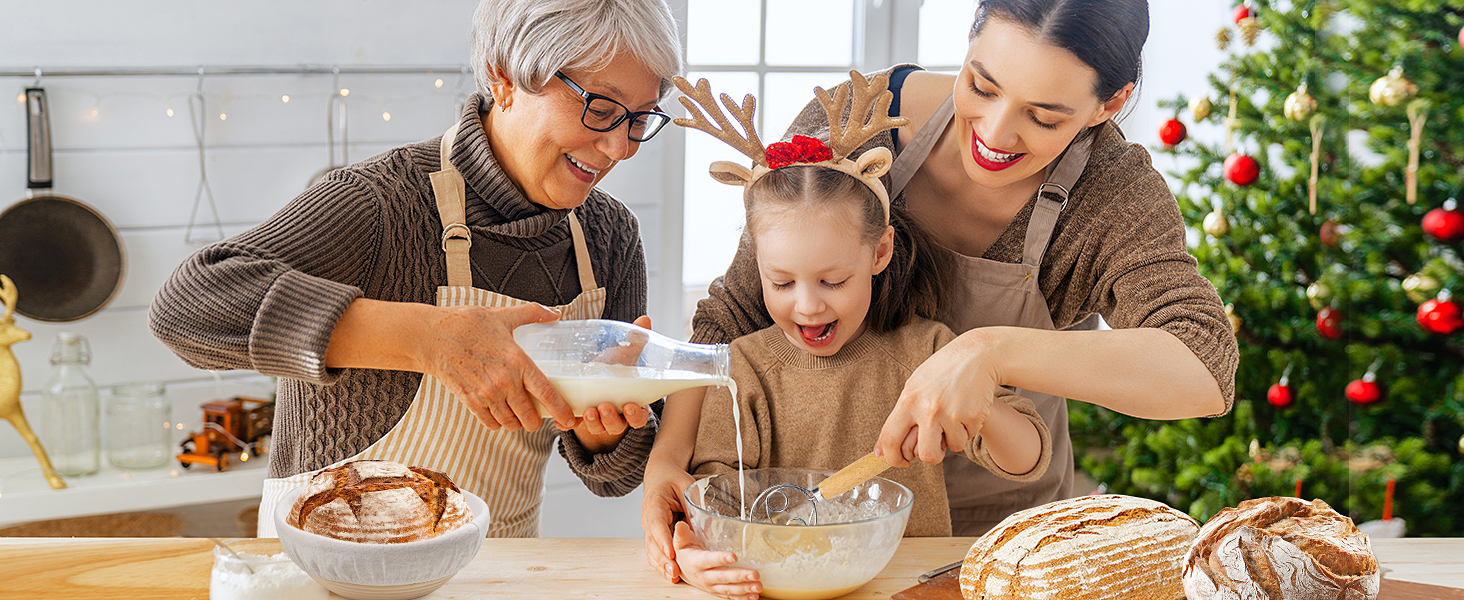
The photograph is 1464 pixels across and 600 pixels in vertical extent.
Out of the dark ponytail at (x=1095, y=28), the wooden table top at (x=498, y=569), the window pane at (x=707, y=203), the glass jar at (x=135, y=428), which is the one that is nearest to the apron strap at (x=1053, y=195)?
the dark ponytail at (x=1095, y=28)

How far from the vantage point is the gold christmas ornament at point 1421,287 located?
85.3 inches

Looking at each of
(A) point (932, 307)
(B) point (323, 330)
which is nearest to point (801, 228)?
(A) point (932, 307)

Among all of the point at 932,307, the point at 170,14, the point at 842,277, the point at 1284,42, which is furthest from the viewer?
the point at 170,14

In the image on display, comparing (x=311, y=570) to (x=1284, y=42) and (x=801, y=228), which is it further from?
(x=1284, y=42)

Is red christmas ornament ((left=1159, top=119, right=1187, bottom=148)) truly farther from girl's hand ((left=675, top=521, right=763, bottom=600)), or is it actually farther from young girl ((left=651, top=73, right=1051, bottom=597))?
girl's hand ((left=675, top=521, right=763, bottom=600))

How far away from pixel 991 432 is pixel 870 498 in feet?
0.58

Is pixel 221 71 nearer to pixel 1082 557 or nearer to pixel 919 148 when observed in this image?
pixel 919 148

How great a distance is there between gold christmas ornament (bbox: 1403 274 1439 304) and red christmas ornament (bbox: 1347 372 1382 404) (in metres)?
0.23

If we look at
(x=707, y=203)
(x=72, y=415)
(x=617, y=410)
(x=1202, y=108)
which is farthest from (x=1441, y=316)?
(x=72, y=415)

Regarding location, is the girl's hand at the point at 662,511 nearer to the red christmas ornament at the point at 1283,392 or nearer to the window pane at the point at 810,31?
the red christmas ornament at the point at 1283,392

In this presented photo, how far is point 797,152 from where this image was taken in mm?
1307

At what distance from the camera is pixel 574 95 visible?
131 cm

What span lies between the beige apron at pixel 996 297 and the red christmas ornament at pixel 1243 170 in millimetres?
1296

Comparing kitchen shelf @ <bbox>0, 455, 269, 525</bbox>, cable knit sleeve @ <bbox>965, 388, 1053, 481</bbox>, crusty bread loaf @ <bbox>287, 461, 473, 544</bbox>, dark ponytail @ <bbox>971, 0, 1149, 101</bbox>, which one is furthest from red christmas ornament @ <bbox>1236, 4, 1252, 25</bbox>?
kitchen shelf @ <bbox>0, 455, 269, 525</bbox>
